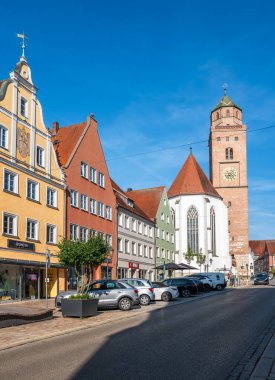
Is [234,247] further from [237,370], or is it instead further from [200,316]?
[237,370]

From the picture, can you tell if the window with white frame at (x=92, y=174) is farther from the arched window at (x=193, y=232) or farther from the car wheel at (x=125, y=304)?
the arched window at (x=193, y=232)

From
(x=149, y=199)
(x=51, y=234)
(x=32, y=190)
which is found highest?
(x=149, y=199)

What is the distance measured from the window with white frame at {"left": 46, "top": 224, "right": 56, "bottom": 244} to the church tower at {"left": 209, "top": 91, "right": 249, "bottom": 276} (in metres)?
67.5

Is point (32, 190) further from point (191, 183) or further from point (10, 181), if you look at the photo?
point (191, 183)

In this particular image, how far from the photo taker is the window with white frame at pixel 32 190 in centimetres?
3097

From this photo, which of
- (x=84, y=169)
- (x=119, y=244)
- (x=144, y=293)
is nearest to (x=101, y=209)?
(x=84, y=169)

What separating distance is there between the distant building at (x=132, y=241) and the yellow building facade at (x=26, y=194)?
11.8 m

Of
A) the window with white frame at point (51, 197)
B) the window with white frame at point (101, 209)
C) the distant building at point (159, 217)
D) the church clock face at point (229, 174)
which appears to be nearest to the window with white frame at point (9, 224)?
the window with white frame at point (51, 197)

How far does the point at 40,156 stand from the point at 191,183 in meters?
55.6

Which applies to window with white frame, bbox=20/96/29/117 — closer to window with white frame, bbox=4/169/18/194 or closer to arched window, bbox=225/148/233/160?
window with white frame, bbox=4/169/18/194

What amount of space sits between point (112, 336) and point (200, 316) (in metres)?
6.37

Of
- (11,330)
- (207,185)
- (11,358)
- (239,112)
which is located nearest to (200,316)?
(11,330)

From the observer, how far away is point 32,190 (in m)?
31.6

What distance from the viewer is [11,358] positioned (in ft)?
32.8
